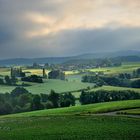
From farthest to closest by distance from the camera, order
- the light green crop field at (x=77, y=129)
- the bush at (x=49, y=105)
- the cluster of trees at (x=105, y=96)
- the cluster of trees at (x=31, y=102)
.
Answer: the cluster of trees at (x=105, y=96)
the bush at (x=49, y=105)
the cluster of trees at (x=31, y=102)
the light green crop field at (x=77, y=129)

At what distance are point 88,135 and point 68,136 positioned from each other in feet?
10.1

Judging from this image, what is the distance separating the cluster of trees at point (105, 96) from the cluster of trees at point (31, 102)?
4686 millimetres

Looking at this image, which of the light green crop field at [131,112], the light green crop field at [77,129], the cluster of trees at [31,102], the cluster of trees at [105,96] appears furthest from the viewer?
the cluster of trees at [105,96]

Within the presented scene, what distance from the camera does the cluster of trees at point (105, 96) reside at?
15275 centimetres

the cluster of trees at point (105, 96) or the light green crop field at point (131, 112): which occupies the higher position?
the light green crop field at point (131, 112)

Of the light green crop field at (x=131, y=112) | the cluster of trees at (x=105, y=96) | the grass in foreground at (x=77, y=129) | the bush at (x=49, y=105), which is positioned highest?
the grass in foreground at (x=77, y=129)

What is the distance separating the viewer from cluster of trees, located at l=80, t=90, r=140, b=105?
501 feet

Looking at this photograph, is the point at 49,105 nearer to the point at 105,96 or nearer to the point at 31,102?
the point at 31,102

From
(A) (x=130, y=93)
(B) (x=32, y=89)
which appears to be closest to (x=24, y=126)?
(A) (x=130, y=93)

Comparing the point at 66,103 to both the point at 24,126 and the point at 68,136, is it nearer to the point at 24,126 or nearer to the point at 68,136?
the point at 24,126

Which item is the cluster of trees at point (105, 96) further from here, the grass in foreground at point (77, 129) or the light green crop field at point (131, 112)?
the grass in foreground at point (77, 129)

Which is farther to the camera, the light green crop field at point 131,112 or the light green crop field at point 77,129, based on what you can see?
the light green crop field at point 131,112

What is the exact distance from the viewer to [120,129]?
68.6 meters

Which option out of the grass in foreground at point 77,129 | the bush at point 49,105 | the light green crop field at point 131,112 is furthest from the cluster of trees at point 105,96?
the grass in foreground at point 77,129
